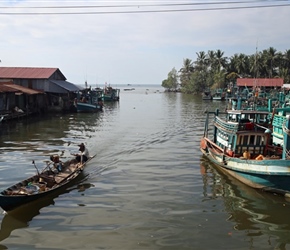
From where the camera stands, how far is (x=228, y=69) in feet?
344

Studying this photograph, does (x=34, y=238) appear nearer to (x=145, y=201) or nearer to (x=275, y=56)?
(x=145, y=201)

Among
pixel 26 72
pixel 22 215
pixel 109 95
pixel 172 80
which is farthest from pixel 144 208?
pixel 172 80

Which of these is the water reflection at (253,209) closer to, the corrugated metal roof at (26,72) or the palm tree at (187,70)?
the corrugated metal roof at (26,72)

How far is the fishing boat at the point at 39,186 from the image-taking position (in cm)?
1320

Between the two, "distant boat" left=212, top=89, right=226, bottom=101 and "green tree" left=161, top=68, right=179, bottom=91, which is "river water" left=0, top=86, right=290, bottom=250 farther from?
"green tree" left=161, top=68, right=179, bottom=91

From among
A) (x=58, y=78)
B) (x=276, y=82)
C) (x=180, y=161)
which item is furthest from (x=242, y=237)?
(x=276, y=82)

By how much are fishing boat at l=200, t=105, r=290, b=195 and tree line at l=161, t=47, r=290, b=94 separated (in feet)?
207

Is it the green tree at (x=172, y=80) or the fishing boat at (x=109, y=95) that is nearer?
the fishing boat at (x=109, y=95)

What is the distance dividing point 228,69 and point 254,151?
90.2 metres

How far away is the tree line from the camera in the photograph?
9425 cm

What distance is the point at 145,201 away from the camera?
608 inches

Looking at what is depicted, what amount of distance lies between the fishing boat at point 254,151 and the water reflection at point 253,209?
493 millimetres

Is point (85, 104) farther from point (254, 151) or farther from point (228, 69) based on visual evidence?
point (228, 69)

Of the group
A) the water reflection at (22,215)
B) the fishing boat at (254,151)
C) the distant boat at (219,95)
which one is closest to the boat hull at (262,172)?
the fishing boat at (254,151)
